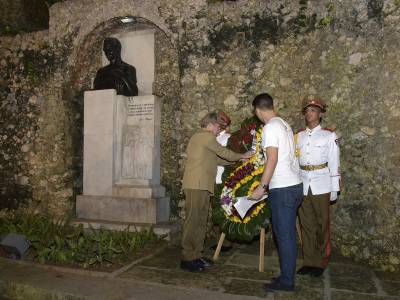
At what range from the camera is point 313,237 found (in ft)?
13.6

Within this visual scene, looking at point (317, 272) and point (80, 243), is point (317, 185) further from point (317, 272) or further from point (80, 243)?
point (80, 243)

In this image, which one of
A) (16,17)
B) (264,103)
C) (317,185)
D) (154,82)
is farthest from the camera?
(16,17)

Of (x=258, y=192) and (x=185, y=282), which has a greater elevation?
(x=258, y=192)

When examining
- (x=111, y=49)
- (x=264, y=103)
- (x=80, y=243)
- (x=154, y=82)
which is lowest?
(x=80, y=243)

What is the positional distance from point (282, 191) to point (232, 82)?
8.56 ft

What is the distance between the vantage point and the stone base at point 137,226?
525cm

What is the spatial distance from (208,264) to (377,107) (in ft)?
8.95

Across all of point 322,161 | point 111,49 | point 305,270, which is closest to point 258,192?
point 322,161

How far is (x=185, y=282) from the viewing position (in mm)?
3680

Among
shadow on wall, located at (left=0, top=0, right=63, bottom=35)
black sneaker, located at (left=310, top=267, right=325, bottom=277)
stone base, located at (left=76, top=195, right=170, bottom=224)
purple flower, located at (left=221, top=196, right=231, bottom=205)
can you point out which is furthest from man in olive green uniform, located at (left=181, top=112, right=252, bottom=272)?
shadow on wall, located at (left=0, top=0, right=63, bottom=35)

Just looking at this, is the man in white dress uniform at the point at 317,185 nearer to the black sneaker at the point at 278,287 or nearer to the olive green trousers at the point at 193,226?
the black sneaker at the point at 278,287

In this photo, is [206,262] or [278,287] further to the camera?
[206,262]

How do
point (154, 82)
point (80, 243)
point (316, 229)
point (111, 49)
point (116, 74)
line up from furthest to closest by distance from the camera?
point (154, 82) < point (111, 49) < point (116, 74) < point (80, 243) < point (316, 229)

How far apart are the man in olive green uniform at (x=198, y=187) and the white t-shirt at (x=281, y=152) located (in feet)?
2.23
